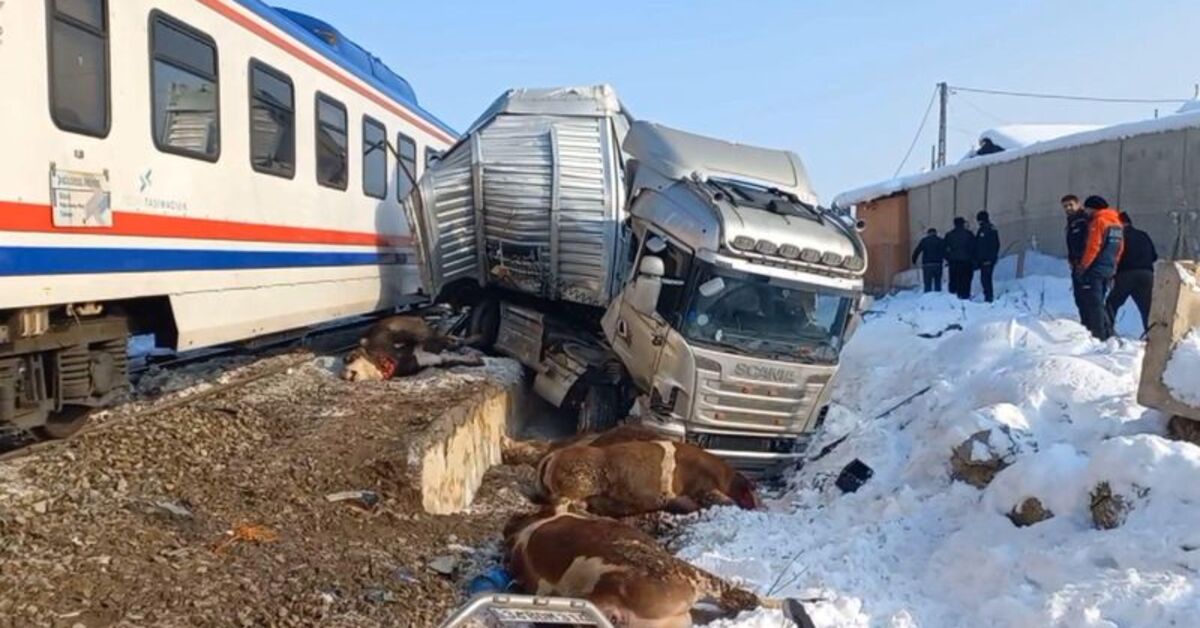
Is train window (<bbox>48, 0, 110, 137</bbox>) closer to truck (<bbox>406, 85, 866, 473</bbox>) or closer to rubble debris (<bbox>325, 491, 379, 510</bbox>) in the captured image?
rubble debris (<bbox>325, 491, 379, 510</bbox>)

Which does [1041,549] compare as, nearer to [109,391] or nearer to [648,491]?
[648,491]

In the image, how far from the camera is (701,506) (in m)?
7.68

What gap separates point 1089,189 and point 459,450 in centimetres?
1415

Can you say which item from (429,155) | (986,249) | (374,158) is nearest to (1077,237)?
(986,249)

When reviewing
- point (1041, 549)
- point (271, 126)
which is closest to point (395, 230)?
point (271, 126)

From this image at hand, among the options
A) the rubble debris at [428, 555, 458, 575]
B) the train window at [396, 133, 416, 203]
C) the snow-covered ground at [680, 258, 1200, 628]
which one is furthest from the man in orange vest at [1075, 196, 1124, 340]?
the train window at [396, 133, 416, 203]

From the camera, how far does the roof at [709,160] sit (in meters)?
10.4

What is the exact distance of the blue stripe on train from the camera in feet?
17.9

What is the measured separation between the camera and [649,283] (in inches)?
358

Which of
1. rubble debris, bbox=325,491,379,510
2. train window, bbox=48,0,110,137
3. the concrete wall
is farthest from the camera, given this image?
the concrete wall

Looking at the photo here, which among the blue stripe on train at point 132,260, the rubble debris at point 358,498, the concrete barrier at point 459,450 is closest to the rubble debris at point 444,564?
the rubble debris at point 358,498

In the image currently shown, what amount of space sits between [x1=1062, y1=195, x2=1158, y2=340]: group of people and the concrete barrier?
6.16 m

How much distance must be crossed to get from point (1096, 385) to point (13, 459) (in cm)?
808

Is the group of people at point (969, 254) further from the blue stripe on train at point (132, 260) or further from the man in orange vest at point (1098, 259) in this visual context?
the blue stripe on train at point (132, 260)
